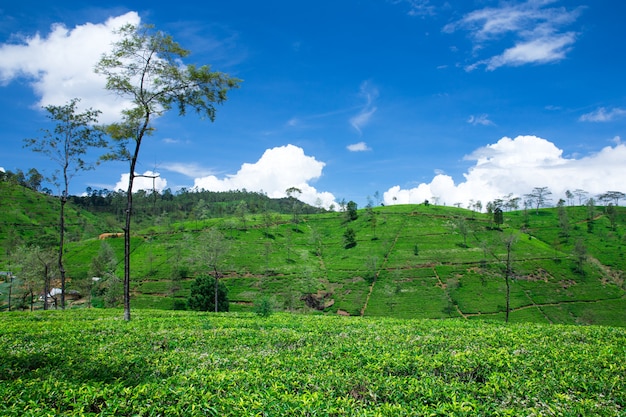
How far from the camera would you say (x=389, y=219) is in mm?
173750

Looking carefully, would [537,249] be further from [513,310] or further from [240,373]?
[240,373]

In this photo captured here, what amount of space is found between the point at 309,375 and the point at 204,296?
218 feet

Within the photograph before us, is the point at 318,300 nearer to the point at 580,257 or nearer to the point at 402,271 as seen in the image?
the point at 402,271

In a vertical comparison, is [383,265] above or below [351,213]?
below

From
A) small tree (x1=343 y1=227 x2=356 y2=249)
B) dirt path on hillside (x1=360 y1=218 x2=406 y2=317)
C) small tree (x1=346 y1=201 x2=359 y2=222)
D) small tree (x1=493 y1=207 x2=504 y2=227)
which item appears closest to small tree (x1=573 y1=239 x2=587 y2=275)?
small tree (x1=493 y1=207 x2=504 y2=227)

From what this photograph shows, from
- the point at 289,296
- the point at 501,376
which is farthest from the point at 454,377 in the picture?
the point at 289,296

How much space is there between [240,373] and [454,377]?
193 inches

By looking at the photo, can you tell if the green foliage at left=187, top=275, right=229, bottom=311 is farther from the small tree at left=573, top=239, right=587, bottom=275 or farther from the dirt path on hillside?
the small tree at left=573, top=239, right=587, bottom=275

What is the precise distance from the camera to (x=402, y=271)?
356ft

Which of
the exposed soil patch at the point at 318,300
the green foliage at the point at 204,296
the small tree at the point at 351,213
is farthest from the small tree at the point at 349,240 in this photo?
the green foliage at the point at 204,296

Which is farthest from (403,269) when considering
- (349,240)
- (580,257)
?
(580,257)

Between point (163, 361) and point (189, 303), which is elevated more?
point (163, 361)

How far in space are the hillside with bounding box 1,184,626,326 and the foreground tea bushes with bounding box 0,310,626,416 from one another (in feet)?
221

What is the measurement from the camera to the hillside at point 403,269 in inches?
3452
